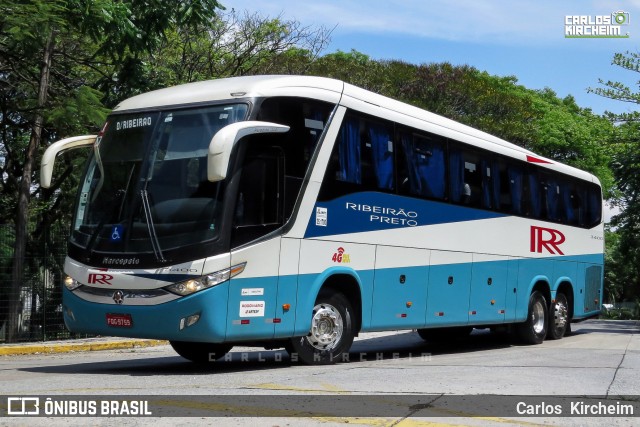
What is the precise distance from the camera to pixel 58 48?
22688 mm

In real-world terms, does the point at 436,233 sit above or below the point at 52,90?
below

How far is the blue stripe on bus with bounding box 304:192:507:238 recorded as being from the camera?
12141 mm

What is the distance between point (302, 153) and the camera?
11.8 m

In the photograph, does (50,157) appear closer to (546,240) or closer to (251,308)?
(251,308)

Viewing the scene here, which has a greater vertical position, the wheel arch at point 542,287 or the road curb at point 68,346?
the wheel arch at point 542,287

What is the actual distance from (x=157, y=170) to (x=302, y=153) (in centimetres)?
186

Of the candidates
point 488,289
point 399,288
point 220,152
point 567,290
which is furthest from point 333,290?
point 567,290

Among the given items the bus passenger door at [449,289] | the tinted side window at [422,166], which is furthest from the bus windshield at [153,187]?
the bus passenger door at [449,289]

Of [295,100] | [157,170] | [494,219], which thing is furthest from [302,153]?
[494,219]

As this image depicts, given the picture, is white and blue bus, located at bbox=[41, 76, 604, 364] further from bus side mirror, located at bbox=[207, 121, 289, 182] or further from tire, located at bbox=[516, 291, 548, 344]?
tire, located at bbox=[516, 291, 548, 344]

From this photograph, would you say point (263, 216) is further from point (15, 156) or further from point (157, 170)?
point (15, 156)

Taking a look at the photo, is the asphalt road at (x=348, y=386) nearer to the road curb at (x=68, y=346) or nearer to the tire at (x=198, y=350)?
the tire at (x=198, y=350)

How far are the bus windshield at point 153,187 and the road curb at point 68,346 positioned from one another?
5.66m

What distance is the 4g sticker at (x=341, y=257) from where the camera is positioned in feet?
40.6
